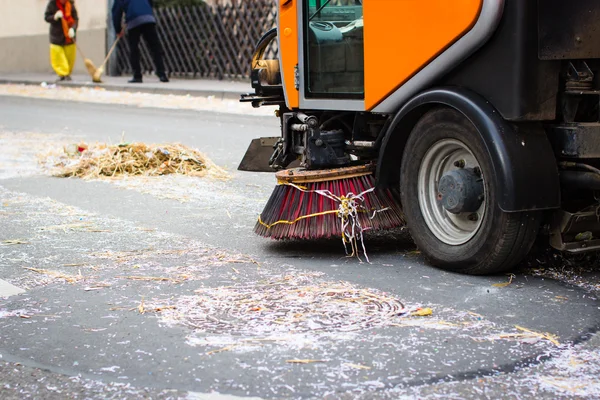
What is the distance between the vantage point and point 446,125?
192 inches

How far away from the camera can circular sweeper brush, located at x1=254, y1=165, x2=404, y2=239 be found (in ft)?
17.3

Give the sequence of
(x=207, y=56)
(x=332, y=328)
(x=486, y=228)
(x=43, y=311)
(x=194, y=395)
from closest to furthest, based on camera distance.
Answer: (x=194, y=395) → (x=332, y=328) → (x=43, y=311) → (x=486, y=228) → (x=207, y=56)

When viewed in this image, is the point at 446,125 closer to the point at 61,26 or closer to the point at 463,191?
the point at 463,191

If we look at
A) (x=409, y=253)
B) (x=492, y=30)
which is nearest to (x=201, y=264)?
(x=409, y=253)

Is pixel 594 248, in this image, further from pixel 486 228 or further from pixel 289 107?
pixel 289 107

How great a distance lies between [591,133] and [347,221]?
56.4 inches

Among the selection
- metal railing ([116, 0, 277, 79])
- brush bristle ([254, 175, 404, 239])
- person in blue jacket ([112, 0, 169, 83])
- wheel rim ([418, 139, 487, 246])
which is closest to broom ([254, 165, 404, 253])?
brush bristle ([254, 175, 404, 239])

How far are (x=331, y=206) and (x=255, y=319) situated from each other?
1382 mm

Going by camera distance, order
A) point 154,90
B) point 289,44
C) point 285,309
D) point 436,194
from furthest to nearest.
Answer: point 154,90 → point 289,44 → point 436,194 → point 285,309

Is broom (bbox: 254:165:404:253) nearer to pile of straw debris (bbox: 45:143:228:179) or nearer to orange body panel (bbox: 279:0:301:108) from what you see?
orange body panel (bbox: 279:0:301:108)

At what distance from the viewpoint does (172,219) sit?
6.71 metres

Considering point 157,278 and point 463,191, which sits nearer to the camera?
point 463,191

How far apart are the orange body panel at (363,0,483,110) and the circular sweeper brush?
17.7 inches

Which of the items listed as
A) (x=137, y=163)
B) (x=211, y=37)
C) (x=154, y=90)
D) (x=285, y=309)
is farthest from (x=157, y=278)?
(x=211, y=37)
